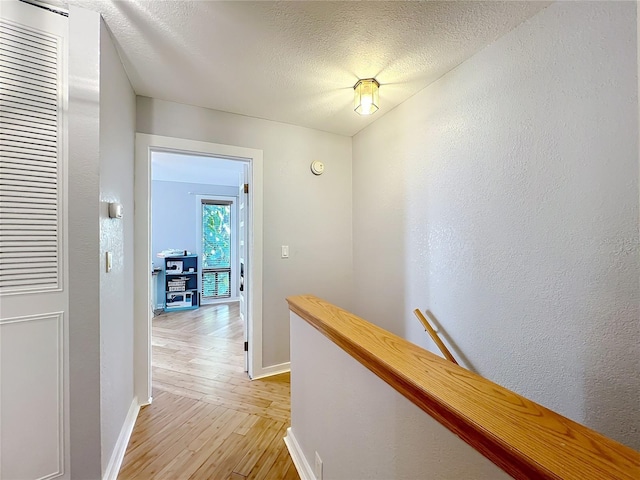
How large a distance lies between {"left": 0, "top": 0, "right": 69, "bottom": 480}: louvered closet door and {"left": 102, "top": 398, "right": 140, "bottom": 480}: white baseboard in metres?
0.24

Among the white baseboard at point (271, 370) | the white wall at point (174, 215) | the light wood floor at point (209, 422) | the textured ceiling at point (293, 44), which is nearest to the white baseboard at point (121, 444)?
the light wood floor at point (209, 422)

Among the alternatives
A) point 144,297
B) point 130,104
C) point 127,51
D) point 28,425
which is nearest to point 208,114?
point 130,104

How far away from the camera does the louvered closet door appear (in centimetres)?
115

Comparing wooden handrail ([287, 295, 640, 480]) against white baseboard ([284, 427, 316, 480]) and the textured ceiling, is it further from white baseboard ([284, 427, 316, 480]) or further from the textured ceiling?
the textured ceiling

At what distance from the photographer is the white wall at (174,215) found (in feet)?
16.3

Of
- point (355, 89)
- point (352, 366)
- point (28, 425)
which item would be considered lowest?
point (28, 425)

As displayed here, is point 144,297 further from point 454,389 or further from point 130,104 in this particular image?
point 454,389

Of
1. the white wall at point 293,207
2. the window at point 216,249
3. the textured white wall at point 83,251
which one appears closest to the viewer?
the textured white wall at point 83,251

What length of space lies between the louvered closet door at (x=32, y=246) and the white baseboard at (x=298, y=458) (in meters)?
1.09

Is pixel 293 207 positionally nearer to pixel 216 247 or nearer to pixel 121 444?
pixel 121 444

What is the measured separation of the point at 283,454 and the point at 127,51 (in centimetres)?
258

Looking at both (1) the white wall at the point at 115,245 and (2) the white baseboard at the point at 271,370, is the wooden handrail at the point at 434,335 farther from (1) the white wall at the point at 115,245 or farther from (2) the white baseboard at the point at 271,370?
(1) the white wall at the point at 115,245

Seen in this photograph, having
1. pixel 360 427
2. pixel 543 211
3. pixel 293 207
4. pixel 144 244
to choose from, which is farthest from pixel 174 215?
pixel 543 211

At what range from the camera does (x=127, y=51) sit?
5.22ft
